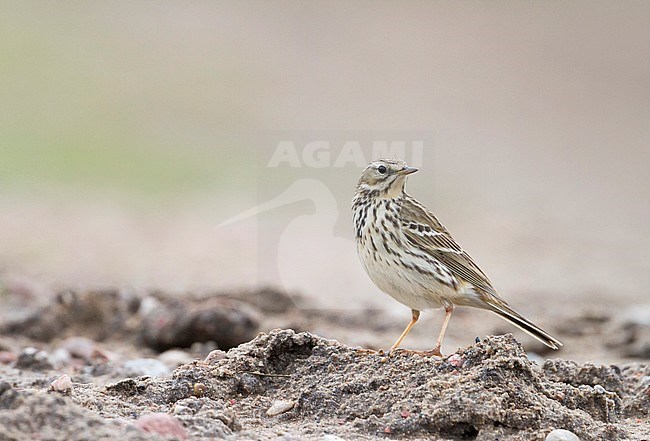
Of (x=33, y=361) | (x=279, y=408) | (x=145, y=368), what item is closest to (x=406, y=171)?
(x=279, y=408)

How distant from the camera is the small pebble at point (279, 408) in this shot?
193 inches

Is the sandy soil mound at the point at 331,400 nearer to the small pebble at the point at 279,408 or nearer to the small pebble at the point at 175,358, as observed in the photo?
the small pebble at the point at 279,408

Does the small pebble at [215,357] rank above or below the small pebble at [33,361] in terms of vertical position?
above

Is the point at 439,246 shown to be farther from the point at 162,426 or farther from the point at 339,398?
Result: the point at 162,426

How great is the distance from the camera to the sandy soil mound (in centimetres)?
424

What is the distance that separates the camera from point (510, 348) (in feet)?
15.9

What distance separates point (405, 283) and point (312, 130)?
1684 centimetres

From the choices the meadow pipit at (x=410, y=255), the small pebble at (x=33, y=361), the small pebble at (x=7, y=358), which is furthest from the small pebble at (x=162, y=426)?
the small pebble at (x=7, y=358)

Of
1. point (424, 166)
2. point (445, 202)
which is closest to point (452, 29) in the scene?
point (424, 166)

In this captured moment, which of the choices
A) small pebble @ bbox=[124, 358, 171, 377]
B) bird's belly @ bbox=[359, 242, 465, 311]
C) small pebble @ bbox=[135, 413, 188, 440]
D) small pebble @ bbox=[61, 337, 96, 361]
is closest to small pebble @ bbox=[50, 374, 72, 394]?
small pebble @ bbox=[135, 413, 188, 440]

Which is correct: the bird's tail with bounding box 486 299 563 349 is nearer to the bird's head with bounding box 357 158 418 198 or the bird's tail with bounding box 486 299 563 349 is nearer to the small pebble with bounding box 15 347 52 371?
the bird's head with bounding box 357 158 418 198

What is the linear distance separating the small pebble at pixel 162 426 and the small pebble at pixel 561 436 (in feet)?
5.12

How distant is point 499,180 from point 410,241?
1520 centimetres

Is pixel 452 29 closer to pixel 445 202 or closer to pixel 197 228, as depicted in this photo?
pixel 445 202
